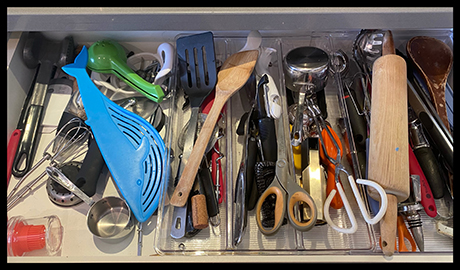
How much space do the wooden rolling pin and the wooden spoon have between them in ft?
0.43

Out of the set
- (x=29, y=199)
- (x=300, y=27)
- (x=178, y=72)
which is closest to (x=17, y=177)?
(x=29, y=199)

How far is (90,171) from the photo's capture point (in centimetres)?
65

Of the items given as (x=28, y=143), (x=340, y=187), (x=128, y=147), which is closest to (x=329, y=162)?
(x=340, y=187)

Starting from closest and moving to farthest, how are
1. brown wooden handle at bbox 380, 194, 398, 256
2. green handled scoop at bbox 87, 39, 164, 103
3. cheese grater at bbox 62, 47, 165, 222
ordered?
brown wooden handle at bbox 380, 194, 398, 256, cheese grater at bbox 62, 47, 165, 222, green handled scoop at bbox 87, 39, 164, 103

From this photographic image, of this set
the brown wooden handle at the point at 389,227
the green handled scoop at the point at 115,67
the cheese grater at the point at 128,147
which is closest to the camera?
the brown wooden handle at the point at 389,227

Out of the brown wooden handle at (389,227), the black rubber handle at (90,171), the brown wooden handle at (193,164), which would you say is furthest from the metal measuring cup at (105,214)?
the brown wooden handle at (389,227)

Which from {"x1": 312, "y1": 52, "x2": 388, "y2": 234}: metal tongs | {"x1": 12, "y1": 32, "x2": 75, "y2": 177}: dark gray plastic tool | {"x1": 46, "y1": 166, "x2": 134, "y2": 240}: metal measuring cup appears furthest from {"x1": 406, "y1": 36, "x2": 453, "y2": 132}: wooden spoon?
{"x1": 12, "y1": 32, "x2": 75, "y2": 177}: dark gray plastic tool

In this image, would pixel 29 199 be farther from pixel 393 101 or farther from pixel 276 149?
pixel 393 101

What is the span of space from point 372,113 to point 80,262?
0.61 m

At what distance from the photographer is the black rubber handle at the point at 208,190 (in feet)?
2.02

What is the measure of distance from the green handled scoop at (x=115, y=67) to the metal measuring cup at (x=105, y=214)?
0.26 metres

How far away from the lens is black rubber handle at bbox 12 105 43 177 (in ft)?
2.25

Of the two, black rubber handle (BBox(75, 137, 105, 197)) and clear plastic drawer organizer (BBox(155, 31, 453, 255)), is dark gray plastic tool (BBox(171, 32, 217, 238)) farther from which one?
black rubber handle (BBox(75, 137, 105, 197))

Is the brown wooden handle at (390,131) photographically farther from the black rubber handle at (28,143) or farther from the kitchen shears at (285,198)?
the black rubber handle at (28,143)
